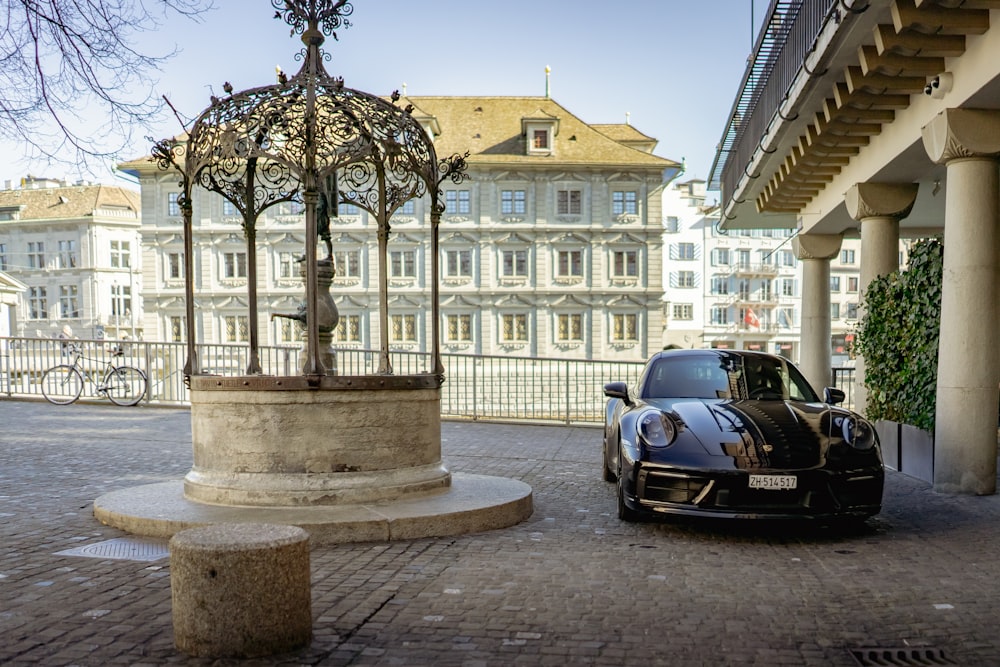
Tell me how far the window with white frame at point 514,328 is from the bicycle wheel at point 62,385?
130 feet

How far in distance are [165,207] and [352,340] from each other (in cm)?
1499

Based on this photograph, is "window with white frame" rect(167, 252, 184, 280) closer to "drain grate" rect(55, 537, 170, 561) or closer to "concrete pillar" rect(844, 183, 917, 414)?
"concrete pillar" rect(844, 183, 917, 414)

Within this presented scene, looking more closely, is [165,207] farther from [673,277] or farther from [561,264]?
[673,277]

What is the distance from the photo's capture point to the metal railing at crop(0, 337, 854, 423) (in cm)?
1884

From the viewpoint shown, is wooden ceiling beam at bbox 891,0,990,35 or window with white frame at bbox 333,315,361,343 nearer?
wooden ceiling beam at bbox 891,0,990,35

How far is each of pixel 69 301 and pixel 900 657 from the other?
87.8 m

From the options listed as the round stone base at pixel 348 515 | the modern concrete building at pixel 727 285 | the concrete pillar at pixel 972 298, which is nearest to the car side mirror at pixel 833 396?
the concrete pillar at pixel 972 298

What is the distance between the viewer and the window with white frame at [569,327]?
58.4 meters

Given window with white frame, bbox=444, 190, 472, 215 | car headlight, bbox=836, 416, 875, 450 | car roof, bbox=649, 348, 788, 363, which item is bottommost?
car headlight, bbox=836, 416, 875, 450

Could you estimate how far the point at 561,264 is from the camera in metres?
58.4

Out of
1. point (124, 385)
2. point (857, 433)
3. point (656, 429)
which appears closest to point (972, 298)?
point (857, 433)

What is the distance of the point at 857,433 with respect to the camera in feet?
23.2

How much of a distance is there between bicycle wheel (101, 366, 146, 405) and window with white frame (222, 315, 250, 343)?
3654 centimetres

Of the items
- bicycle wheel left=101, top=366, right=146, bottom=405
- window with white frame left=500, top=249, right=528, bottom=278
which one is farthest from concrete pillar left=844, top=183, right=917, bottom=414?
window with white frame left=500, top=249, right=528, bottom=278
